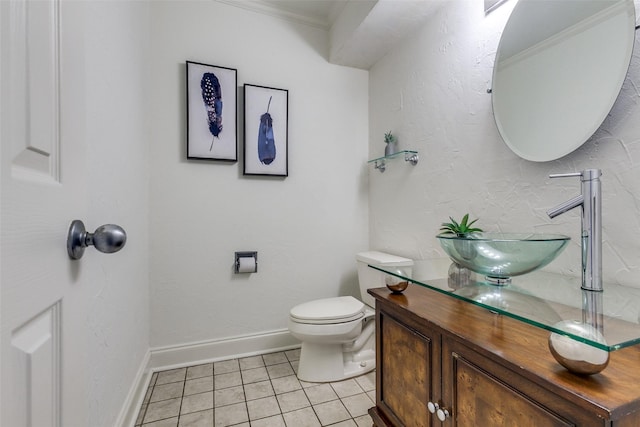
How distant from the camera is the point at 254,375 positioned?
1.74 metres

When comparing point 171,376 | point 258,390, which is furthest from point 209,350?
point 258,390

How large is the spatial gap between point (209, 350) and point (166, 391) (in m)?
0.34

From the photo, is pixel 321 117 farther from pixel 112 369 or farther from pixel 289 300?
pixel 112 369

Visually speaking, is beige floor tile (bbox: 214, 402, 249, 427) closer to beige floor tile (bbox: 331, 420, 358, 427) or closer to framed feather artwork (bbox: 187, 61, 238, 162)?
beige floor tile (bbox: 331, 420, 358, 427)

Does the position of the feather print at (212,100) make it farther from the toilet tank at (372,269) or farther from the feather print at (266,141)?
the toilet tank at (372,269)

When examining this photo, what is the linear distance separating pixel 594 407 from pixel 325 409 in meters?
1.24

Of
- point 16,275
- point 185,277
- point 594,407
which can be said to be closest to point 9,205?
point 16,275

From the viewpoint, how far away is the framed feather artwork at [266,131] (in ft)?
6.45

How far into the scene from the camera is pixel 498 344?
0.71 meters

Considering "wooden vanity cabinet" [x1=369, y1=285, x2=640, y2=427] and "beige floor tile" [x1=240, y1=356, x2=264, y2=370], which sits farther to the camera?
"beige floor tile" [x1=240, y1=356, x2=264, y2=370]

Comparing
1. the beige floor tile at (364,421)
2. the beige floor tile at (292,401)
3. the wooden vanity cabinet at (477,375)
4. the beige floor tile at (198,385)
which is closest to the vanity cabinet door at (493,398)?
the wooden vanity cabinet at (477,375)

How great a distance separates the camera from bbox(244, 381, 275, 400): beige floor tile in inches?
60.8

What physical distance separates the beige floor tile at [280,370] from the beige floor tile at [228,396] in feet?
0.68

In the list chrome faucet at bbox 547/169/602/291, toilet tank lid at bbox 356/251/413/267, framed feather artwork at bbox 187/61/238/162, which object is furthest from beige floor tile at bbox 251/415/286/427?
framed feather artwork at bbox 187/61/238/162
